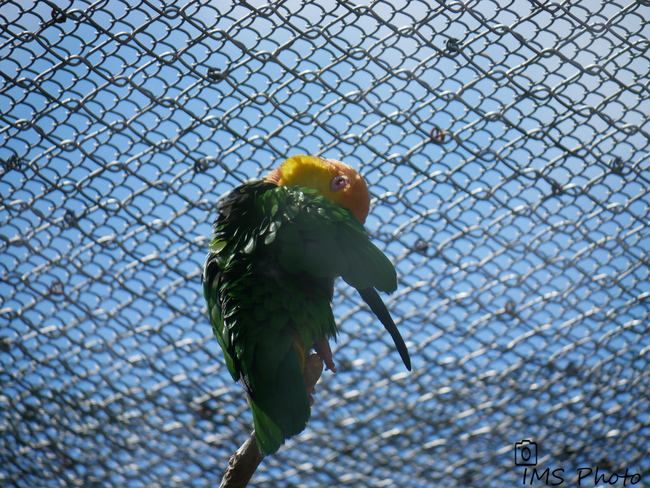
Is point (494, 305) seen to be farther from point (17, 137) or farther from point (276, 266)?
point (17, 137)

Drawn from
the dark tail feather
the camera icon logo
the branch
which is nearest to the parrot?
the dark tail feather

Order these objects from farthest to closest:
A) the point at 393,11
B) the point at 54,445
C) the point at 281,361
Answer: the point at 54,445 < the point at 393,11 < the point at 281,361

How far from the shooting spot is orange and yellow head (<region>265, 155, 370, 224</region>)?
1353mm

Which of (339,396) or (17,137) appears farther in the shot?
(339,396)

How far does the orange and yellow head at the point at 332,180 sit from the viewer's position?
1.35m

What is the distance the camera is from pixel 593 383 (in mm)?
2400

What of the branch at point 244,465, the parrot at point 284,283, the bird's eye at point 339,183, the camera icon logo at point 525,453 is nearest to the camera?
the parrot at point 284,283

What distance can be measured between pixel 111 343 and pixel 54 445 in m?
0.58

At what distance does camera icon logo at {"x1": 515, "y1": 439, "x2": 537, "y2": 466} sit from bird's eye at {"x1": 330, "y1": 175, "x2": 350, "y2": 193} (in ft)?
5.39

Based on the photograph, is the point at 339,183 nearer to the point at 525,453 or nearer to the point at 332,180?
the point at 332,180

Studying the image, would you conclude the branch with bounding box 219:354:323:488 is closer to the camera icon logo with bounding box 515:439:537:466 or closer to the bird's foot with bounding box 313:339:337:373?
the bird's foot with bounding box 313:339:337:373

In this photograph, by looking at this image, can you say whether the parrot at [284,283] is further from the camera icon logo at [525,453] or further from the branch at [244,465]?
the camera icon logo at [525,453]

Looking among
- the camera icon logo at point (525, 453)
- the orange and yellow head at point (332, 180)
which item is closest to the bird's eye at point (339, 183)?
the orange and yellow head at point (332, 180)

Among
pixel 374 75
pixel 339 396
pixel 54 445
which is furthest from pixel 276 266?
pixel 54 445
